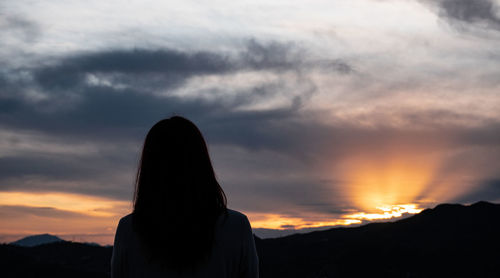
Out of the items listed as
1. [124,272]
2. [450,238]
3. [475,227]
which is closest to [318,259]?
[450,238]

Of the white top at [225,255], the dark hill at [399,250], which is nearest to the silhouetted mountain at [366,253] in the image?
the dark hill at [399,250]

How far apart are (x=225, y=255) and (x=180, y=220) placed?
1.66 ft

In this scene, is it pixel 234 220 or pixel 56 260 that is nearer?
pixel 234 220

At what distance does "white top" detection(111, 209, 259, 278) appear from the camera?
188 inches

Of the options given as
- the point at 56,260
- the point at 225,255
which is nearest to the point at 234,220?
the point at 225,255

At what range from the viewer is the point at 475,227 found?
120m

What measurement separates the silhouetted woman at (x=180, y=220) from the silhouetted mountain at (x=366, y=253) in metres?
80.8

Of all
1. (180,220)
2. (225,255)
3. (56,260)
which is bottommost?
(56,260)

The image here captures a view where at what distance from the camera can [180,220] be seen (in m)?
4.73

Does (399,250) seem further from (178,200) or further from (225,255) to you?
(178,200)

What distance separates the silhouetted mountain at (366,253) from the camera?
8656cm

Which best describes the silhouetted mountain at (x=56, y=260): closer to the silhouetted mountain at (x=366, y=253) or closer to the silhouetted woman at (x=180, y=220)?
the silhouetted mountain at (x=366, y=253)

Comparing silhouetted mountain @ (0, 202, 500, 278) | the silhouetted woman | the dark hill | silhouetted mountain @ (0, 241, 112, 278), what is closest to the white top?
the silhouetted woman

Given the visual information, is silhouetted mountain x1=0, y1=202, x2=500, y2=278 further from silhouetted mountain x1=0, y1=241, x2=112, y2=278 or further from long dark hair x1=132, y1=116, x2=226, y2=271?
long dark hair x1=132, y1=116, x2=226, y2=271
